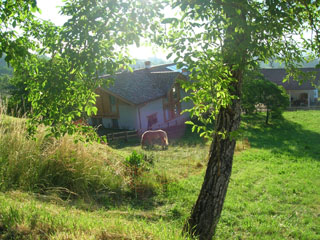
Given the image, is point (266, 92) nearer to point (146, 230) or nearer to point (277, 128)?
point (277, 128)

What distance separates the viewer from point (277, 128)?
26.1 meters

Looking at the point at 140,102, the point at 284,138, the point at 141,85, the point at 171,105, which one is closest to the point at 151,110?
the point at 140,102

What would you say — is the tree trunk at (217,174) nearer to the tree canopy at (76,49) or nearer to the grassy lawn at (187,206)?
the grassy lawn at (187,206)

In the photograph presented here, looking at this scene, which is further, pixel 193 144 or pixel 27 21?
pixel 193 144

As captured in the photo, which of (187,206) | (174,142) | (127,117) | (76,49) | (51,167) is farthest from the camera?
(127,117)

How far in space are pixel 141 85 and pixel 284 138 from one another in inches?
518

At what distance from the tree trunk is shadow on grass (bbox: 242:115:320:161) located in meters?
10.6

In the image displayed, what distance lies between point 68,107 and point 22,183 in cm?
268

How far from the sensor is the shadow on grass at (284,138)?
16.1 m

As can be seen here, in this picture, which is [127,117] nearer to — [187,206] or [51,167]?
[51,167]

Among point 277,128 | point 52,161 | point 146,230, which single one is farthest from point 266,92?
point 146,230

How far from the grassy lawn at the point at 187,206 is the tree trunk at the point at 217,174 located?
0.55m

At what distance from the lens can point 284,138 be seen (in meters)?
21.2

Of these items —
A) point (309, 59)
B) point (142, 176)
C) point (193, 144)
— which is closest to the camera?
point (309, 59)
